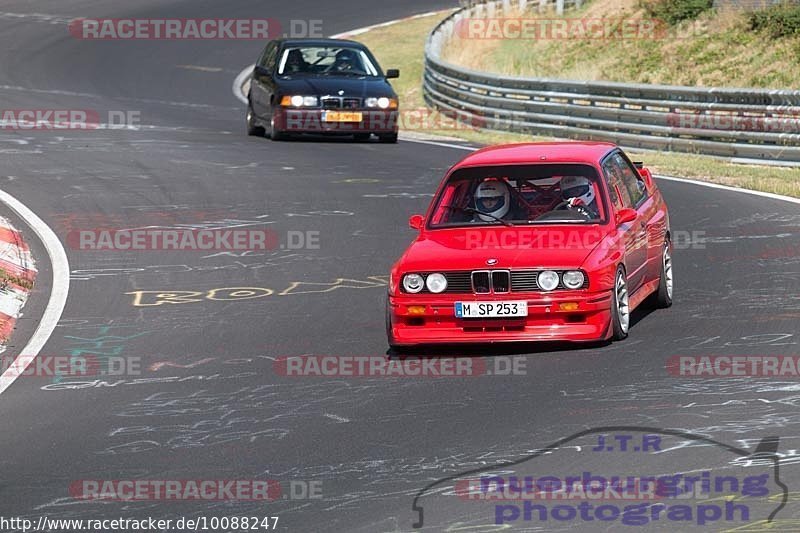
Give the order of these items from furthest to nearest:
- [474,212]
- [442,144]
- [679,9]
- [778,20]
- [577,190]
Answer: [679,9] → [778,20] → [442,144] → [577,190] → [474,212]

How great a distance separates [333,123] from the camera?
982 inches

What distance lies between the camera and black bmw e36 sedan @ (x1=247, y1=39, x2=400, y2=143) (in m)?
24.8

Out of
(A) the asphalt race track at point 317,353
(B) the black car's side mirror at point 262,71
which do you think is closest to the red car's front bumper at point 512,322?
(A) the asphalt race track at point 317,353

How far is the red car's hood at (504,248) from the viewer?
10.8m

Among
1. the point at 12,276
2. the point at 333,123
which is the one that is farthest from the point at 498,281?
the point at 333,123

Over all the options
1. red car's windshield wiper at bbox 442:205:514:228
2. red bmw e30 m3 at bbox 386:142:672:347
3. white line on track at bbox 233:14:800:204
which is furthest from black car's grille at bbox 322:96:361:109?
red car's windshield wiper at bbox 442:205:514:228

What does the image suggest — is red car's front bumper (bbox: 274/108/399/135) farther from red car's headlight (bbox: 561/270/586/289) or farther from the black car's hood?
red car's headlight (bbox: 561/270/586/289)

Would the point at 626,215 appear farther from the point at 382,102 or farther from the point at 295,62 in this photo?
the point at 295,62

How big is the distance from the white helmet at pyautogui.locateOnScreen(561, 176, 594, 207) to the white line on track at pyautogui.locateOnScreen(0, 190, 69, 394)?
406 cm

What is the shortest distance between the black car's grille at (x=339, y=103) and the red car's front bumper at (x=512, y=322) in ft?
46.2

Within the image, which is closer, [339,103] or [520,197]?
[520,197]

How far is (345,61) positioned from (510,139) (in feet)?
10.1

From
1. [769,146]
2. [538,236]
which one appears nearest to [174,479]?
[538,236]

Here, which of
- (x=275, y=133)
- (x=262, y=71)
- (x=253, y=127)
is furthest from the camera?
(x=253, y=127)
